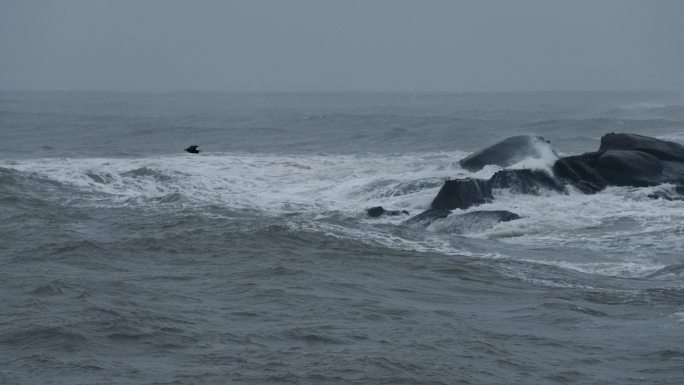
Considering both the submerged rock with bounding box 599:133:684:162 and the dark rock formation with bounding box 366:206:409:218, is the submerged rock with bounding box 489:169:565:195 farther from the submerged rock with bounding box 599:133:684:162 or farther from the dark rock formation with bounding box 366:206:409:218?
the submerged rock with bounding box 599:133:684:162

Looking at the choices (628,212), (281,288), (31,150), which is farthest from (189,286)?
(31,150)

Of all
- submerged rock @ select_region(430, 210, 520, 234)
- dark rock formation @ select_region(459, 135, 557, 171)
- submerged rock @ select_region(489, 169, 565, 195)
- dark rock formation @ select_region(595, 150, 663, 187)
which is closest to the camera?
submerged rock @ select_region(430, 210, 520, 234)

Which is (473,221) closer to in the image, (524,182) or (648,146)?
(524,182)

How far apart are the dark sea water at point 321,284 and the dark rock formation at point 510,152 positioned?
555mm

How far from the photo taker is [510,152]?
81.5ft

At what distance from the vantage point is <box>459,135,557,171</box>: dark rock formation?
80.3ft

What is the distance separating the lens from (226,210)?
20.7 metres

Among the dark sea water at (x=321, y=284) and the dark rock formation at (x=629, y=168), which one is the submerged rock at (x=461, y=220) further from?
the dark rock formation at (x=629, y=168)

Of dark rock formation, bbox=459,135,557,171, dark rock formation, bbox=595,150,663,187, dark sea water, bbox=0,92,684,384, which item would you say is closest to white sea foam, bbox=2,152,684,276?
dark sea water, bbox=0,92,684,384

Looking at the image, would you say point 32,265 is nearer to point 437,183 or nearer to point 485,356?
point 485,356

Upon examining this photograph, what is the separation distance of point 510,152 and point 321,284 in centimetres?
1266

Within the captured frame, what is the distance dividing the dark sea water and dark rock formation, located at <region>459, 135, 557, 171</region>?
555mm

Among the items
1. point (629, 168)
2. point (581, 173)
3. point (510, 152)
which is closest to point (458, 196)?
point (581, 173)

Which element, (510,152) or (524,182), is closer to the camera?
(524,182)
